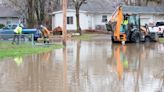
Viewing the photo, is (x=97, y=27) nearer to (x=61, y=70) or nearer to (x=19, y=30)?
(x=19, y=30)

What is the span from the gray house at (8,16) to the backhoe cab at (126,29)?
159ft

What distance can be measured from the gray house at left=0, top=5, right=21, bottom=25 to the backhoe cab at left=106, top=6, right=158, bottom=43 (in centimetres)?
4833

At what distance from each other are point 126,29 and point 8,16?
163 feet

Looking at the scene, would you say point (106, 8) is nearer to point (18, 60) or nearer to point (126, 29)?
point (126, 29)

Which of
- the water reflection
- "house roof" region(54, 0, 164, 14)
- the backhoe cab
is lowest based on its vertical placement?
the water reflection

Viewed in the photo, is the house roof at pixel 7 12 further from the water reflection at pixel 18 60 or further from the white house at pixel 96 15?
the water reflection at pixel 18 60

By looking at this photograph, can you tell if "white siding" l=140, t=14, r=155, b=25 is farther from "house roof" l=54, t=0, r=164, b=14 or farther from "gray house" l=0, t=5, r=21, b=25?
"gray house" l=0, t=5, r=21, b=25

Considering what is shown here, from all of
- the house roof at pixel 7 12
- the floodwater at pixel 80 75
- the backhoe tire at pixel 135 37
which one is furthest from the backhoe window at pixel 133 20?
the house roof at pixel 7 12

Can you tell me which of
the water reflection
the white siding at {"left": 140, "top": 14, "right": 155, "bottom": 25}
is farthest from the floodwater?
the white siding at {"left": 140, "top": 14, "right": 155, "bottom": 25}

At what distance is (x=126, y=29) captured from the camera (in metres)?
40.5

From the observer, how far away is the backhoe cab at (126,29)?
40.2 meters

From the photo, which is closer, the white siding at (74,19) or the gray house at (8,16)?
the white siding at (74,19)

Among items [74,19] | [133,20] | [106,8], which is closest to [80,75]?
[133,20]

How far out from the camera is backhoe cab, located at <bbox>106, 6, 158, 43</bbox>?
4019 centimetres
